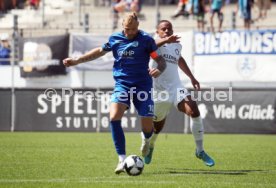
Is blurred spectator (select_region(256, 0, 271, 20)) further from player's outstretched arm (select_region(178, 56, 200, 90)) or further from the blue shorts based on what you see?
A: the blue shorts

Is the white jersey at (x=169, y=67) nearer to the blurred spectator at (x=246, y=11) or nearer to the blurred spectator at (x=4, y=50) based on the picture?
the blurred spectator at (x=246, y=11)

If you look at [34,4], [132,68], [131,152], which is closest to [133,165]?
[132,68]

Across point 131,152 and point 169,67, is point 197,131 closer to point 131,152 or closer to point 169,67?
point 169,67

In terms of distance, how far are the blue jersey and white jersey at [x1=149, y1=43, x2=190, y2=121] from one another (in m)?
1.71

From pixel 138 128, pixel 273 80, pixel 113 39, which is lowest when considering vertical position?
pixel 138 128

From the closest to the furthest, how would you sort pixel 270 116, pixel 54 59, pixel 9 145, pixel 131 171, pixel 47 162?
pixel 131 171, pixel 47 162, pixel 9 145, pixel 270 116, pixel 54 59

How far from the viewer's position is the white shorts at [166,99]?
13562mm

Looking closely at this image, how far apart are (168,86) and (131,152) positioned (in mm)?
2630

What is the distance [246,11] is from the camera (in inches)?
1056

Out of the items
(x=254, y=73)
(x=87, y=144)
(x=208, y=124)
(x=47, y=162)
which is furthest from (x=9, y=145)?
(x=254, y=73)

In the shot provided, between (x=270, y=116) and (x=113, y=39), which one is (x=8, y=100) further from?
(x=113, y=39)

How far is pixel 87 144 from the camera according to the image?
60.4 ft

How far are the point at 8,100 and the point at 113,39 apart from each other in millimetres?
13158

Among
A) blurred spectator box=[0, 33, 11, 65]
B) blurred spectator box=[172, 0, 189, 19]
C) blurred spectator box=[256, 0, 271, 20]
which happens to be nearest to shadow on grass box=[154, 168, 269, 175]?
blurred spectator box=[0, 33, 11, 65]
